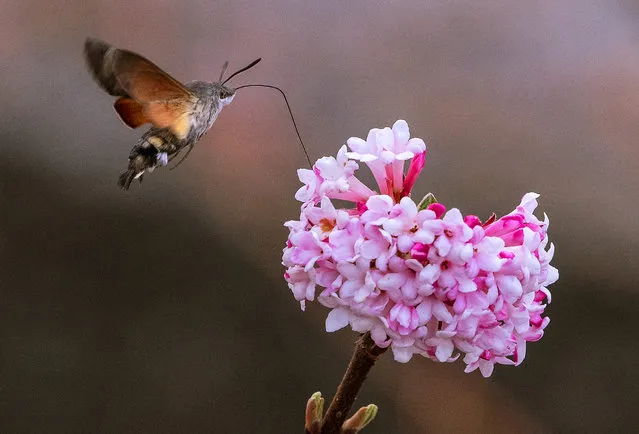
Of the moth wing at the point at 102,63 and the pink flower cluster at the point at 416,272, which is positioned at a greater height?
the moth wing at the point at 102,63

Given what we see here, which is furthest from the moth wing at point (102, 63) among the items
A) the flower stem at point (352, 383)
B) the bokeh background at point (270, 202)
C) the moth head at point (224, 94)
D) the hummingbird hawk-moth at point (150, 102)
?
the bokeh background at point (270, 202)

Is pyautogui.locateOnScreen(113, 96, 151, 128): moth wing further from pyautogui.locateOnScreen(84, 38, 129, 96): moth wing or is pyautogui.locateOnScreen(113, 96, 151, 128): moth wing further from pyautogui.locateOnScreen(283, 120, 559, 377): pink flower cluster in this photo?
pyautogui.locateOnScreen(283, 120, 559, 377): pink flower cluster

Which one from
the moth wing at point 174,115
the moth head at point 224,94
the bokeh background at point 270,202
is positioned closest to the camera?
the moth wing at point 174,115

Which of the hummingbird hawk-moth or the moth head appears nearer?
the hummingbird hawk-moth

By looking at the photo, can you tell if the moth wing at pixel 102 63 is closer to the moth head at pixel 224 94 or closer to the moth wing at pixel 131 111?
the moth wing at pixel 131 111

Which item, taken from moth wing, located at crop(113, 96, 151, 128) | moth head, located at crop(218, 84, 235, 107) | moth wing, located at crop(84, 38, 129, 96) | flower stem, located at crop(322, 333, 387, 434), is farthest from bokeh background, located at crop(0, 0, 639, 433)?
flower stem, located at crop(322, 333, 387, 434)

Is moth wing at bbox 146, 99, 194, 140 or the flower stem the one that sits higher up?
moth wing at bbox 146, 99, 194, 140
